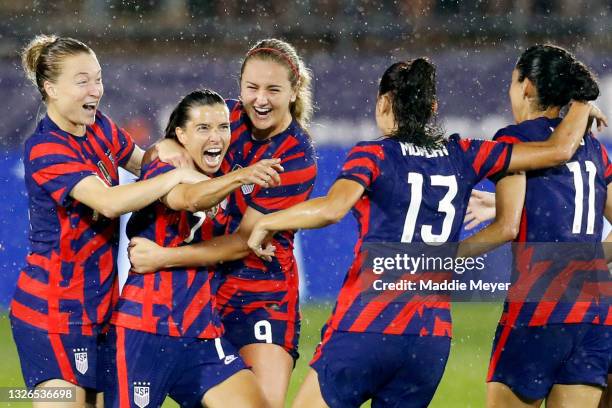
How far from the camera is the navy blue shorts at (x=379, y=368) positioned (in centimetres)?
425

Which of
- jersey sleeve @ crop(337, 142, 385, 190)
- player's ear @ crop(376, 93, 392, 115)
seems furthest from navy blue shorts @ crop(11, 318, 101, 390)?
player's ear @ crop(376, 93, 392, 115)

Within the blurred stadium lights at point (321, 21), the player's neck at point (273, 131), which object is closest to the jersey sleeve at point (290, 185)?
the player's neck at point (273, 131)

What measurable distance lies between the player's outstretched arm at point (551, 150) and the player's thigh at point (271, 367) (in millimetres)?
1390

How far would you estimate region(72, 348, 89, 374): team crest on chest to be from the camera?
4.68 m

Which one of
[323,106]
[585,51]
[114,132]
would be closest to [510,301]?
[114,132]

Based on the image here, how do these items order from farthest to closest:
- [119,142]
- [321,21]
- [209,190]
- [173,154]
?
[321,21]
[119,142]
[173,154]
[209,190]

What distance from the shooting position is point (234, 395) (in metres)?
4.42

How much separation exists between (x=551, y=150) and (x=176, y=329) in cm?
176

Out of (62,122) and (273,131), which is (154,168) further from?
(273,131)

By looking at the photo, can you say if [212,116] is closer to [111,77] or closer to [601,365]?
[601,365]

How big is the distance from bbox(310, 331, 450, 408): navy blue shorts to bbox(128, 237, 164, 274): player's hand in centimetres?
76

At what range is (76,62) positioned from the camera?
15.5 feet

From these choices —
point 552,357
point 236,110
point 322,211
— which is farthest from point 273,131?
point 552,357

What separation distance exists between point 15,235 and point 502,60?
4.75 m
